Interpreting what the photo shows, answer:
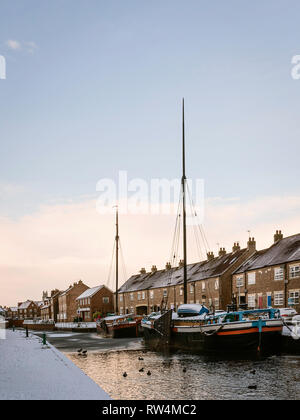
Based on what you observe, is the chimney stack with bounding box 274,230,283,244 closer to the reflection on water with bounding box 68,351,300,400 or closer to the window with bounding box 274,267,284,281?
the window with bounding box 274,267,284,281

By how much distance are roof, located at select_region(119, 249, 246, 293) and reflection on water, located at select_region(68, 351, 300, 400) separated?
87.2 feet

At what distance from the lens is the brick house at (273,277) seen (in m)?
44.4

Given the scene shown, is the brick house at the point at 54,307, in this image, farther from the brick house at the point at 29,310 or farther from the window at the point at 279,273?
the window at the point at 279,273

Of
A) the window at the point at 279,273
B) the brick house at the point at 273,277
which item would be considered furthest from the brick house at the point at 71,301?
the window at the point at 279,273

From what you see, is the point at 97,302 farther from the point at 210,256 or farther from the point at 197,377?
the point at 197,377

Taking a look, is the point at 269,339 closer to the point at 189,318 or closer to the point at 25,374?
the point at 189,318

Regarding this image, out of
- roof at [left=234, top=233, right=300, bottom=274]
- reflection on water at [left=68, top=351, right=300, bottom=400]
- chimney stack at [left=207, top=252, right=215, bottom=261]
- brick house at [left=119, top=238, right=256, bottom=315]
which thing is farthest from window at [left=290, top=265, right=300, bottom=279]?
chimney stack at [left=207, top=252, right=215, bottom=261]

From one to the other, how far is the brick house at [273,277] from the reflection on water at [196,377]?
20207 mm

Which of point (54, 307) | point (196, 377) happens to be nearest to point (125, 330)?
point (196, 377)

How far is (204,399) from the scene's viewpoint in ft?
46.9

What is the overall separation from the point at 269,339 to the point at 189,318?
7028 mm

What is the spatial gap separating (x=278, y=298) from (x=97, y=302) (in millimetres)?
53532
